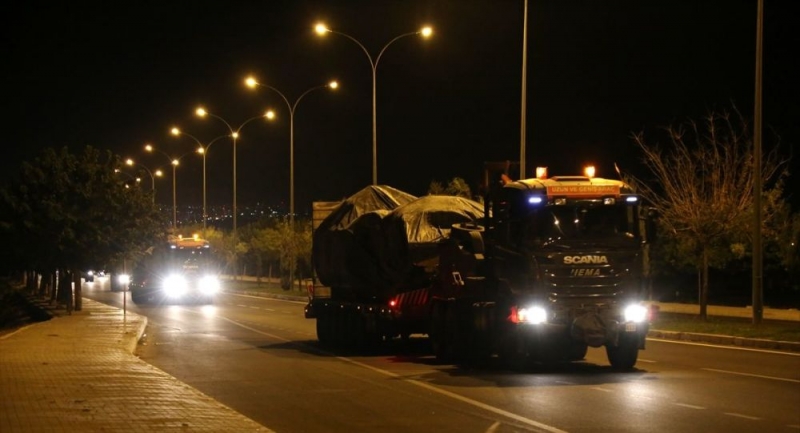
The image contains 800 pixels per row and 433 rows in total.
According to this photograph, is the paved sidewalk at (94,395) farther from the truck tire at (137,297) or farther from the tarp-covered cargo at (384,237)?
the truck tire at (137,297)

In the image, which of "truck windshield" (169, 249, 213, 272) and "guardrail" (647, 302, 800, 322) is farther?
"truck windshield" (169, 249, 213, 272)

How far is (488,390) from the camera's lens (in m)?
16.4

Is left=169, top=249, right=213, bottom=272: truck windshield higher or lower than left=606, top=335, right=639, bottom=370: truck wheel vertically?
higher

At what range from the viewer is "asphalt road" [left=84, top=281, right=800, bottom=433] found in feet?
42.9

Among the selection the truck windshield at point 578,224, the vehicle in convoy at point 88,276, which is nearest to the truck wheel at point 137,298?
the vehicle in convoy at point 88,276

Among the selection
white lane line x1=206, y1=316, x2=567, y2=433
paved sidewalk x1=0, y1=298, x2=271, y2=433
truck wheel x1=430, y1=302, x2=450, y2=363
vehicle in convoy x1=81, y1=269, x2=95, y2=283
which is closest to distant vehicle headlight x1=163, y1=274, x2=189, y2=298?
vehicle in convoy x1=81, y1=269, x2=95, y2=283

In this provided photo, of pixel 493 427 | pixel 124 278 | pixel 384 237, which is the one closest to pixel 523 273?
pixel 384 237

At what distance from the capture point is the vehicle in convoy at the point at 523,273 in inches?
707

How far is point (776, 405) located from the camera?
46.4ft

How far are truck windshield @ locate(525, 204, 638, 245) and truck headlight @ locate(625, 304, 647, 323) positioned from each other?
1.10 m

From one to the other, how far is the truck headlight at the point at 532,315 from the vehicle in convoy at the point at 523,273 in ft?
0.05

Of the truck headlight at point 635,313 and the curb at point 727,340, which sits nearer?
the truck headlight at point 635,313

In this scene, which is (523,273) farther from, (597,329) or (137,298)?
(137,298)

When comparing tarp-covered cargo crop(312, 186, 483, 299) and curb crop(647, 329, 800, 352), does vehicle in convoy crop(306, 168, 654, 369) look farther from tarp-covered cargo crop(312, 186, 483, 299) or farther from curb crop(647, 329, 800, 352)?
curb crop(647, 329, 800, 352)
